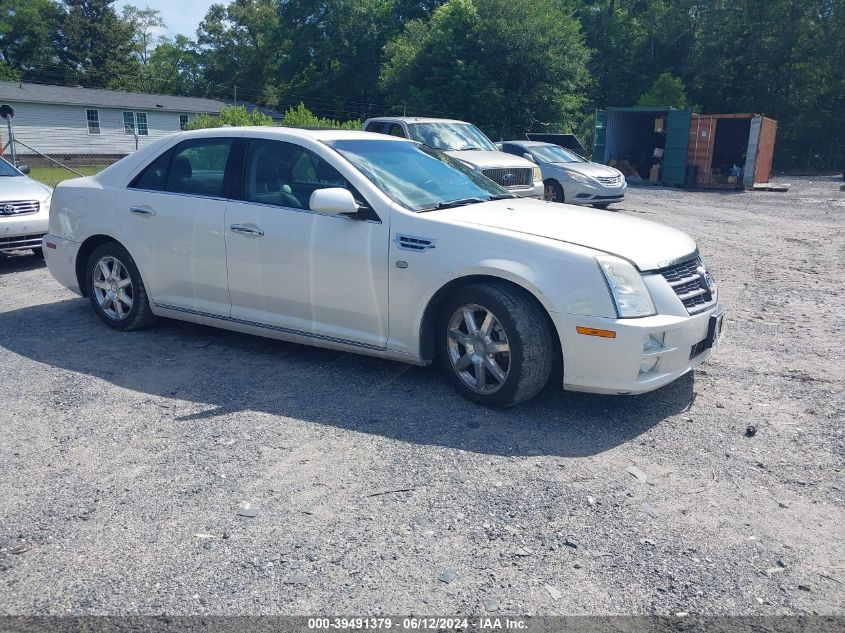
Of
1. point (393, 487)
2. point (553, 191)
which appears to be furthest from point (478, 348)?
point (553, 191)

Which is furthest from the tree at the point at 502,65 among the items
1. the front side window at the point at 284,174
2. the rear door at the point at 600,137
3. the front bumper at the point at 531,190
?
the front side window at the point at 284,174

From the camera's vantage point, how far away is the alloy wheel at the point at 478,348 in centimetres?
464

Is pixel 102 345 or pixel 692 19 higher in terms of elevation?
pixel 692 19

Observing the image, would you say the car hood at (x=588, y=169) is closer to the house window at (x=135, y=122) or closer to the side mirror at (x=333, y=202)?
the side mirror at (x=333, y=202)

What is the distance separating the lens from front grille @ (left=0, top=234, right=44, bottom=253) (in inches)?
356

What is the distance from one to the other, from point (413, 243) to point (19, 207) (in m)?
6.61

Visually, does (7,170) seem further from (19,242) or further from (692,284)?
(692,284)

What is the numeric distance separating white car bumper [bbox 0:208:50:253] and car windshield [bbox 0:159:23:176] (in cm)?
126

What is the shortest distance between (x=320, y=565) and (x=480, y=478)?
3.45 ft

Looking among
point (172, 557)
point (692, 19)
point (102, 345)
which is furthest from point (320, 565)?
point (692, 19)

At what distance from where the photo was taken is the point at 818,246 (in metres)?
12.2

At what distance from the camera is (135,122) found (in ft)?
142

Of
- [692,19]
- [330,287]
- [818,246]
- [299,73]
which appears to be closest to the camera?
[330,287]

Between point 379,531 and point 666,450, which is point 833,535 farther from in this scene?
point 379,531
